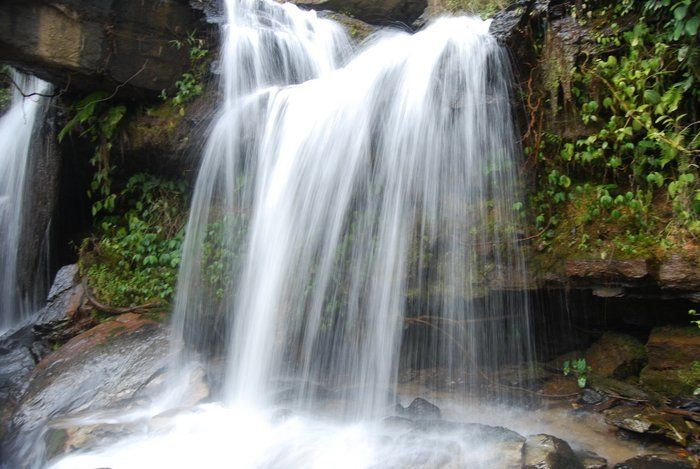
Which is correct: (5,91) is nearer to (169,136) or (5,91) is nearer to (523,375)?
(169,136)

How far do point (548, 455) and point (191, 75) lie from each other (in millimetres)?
6126

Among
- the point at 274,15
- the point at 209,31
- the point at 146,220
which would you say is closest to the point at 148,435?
the point at 146,220

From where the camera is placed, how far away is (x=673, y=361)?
373cm

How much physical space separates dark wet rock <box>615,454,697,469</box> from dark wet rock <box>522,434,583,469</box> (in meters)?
Result: 0.29

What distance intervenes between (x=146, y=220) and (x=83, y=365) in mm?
2271

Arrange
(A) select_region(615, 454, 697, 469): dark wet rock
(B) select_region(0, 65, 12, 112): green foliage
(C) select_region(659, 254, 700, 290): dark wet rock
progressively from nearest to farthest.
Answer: (A) select_region(615, 454, 697, 469): dark wet rock, (C) select_region(659, 254, 700, 290): dark wet rock, (B) select_region(0, 65, 12, 112): green foliage

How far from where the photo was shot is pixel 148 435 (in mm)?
4207

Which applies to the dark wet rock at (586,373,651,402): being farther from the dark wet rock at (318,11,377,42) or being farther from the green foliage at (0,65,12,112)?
the green foliage at (0,65,12,112)

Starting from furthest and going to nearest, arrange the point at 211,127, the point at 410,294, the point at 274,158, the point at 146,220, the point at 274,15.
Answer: the point at 274,15 < the point at 146,220 < the point at 211,127 < the point at 274,158 < the point at 410,294

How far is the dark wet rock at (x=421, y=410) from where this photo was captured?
13.3 feet

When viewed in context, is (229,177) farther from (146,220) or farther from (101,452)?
(101,452)

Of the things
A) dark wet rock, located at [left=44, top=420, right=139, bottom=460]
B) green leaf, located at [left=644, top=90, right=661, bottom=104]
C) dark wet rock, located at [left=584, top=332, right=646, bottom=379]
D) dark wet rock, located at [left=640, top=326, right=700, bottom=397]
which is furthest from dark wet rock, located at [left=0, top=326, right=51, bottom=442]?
green leaf, located at [left=644, top=90, right=661, bottom=104]

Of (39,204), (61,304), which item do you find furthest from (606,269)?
(39,204)

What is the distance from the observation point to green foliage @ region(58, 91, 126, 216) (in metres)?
6.73
